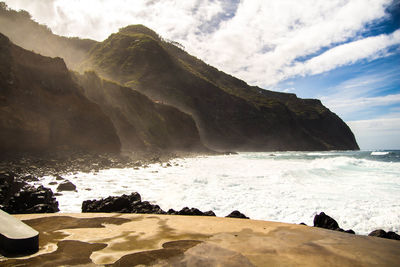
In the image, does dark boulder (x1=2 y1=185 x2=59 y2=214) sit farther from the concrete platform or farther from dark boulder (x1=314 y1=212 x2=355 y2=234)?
dark boulder (x1=314 y1=212 x2=355 y2=234)

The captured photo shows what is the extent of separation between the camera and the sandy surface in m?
2.74

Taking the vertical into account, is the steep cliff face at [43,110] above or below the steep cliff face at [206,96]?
below

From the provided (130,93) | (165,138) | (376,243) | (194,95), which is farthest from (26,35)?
(376,243)

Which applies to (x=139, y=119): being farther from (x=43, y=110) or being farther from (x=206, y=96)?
(x=206, y=96)

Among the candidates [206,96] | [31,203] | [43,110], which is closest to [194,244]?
[31,203]

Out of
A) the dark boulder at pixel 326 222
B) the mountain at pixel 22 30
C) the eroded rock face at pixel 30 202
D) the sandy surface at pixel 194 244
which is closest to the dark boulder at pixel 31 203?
the eroded rock face at pixel 30 202

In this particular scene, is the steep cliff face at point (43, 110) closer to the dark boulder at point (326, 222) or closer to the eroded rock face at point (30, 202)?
the eroded rock face at point (30, 202)

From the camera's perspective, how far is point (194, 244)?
3.31 meters

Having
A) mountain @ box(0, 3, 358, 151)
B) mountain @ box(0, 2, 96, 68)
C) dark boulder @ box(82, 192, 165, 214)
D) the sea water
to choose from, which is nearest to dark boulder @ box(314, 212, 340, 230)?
the sea water

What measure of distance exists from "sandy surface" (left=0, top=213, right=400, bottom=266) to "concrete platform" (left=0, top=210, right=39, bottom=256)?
135 mm

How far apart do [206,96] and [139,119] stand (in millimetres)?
43358

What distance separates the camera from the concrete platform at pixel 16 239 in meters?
2.70

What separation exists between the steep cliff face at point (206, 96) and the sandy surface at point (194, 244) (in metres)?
59.1

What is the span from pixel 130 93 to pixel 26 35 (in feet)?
74.4
